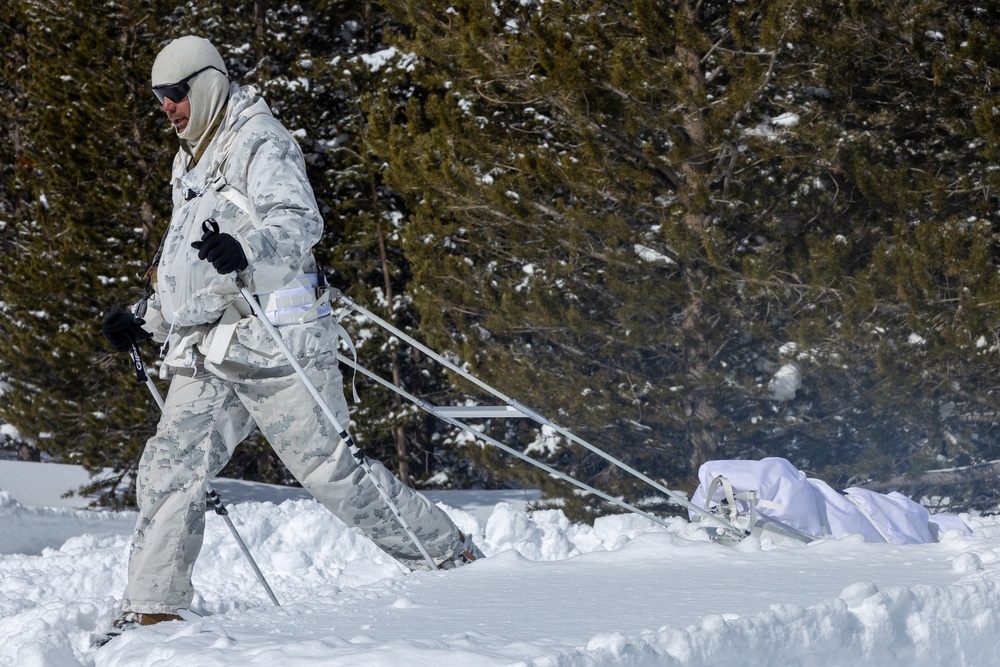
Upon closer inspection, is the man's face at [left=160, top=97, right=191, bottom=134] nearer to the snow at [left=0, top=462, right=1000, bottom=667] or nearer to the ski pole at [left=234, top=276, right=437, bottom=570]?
the ski pole at [left=234, top=276, right=437, bottom=570]

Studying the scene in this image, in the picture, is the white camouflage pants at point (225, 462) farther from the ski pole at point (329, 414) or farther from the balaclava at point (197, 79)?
the balaclava at point (197, 79)

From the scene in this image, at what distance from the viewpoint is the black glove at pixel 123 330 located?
3.97m

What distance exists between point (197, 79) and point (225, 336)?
2.85 feet

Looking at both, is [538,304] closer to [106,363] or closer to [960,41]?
[960,41]

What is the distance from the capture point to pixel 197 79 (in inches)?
146

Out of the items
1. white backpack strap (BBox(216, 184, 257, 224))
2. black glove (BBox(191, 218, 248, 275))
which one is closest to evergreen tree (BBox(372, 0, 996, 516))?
white backpack strap (BBox(216, 184, 257, 224))

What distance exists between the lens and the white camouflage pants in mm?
3475

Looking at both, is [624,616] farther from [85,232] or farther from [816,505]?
[85,232]

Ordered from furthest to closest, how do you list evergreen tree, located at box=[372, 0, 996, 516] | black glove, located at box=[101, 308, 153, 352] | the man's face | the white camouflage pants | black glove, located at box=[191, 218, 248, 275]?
evergreen tree, located at box=[372, 0, 996, 516] < black glove, located at box=[101, 308, 153, 352] < the man's face < the white camouflage pants < black glove, located at box=[191, 218, 248, 275]

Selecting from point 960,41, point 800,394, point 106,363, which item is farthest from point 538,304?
point 106,363

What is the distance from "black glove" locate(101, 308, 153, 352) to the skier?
18 centimetres

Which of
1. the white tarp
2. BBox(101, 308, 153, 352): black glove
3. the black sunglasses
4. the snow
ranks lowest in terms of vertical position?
the snow

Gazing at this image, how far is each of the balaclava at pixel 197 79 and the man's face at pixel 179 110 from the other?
2 centimetres

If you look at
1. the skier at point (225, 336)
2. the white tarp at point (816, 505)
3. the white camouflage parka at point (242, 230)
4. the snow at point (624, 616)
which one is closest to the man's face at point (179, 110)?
the skier at point (225, 336)
